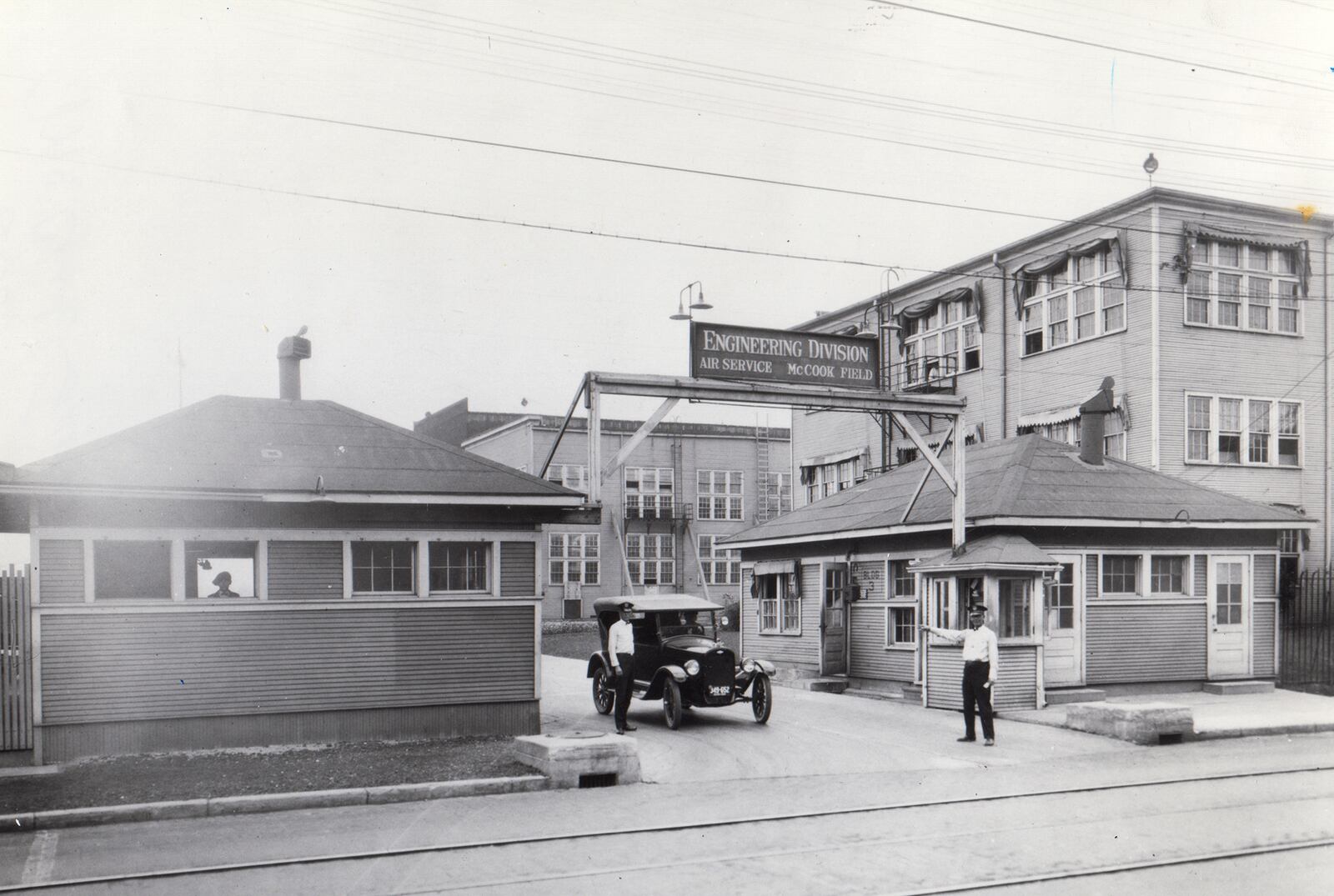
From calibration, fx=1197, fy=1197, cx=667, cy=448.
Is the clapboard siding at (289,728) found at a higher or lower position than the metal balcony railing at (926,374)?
lower

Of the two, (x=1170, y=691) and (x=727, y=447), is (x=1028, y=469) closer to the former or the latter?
(x=1170, y=691)

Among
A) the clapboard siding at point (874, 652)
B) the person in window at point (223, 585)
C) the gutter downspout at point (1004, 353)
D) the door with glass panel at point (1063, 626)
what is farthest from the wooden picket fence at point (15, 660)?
the gutter downspout at point (1004, 353)

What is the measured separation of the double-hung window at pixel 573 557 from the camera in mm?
48938

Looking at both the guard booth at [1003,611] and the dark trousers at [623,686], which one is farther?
the guard booth at [1003,611]

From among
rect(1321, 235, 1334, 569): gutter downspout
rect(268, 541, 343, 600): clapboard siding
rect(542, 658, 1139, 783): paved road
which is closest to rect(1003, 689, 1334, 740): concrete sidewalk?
rect(542, 658, 1139, 783): paved road

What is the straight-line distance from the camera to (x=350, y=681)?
1590 cm

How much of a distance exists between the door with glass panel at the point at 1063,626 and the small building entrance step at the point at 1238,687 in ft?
9.44

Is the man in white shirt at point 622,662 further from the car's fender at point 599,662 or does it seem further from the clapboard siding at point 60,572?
the clapboard siding at point 60,572

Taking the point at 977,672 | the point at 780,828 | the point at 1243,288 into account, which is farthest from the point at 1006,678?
the point at 1243,288

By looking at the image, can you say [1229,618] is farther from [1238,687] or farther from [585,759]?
[585,759]

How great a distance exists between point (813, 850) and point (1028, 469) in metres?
14.3

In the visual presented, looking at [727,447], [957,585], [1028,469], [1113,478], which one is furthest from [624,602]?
[727,447]

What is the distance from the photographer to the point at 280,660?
15.6 m

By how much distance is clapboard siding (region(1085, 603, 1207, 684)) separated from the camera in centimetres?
2064
